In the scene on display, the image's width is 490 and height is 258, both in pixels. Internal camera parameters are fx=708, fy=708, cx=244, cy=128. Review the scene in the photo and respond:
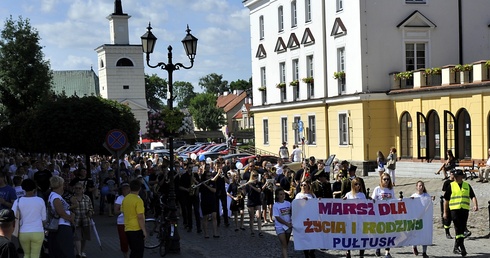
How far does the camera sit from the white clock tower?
329 feet

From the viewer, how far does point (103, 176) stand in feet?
78.7

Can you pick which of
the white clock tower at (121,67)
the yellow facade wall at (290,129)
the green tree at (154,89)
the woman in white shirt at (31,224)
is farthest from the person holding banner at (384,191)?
the green tree at (154,89)

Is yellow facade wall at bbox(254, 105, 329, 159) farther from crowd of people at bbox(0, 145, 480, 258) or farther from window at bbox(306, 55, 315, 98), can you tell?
crowd of people at bbox(0, 145, 480, 258)

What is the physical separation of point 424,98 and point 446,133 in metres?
2.22

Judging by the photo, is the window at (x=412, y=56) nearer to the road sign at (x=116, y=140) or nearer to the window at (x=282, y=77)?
the window at (x=282, y=77)

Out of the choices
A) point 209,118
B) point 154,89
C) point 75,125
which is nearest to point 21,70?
point 75,125

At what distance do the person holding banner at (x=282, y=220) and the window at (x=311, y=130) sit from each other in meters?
28.7

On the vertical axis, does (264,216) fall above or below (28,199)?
below

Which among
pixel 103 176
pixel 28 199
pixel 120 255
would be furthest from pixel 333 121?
pixel 28 199

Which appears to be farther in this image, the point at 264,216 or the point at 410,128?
the point at 410,128

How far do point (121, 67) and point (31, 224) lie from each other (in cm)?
9222

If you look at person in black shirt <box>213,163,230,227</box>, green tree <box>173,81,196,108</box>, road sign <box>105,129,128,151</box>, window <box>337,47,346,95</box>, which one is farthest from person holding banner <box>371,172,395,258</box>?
green tree <box>173,81,196,108</box>

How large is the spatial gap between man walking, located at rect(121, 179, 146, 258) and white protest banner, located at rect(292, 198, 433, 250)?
10.3ft

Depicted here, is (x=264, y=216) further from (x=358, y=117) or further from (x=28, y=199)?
(x=358, y=117)
